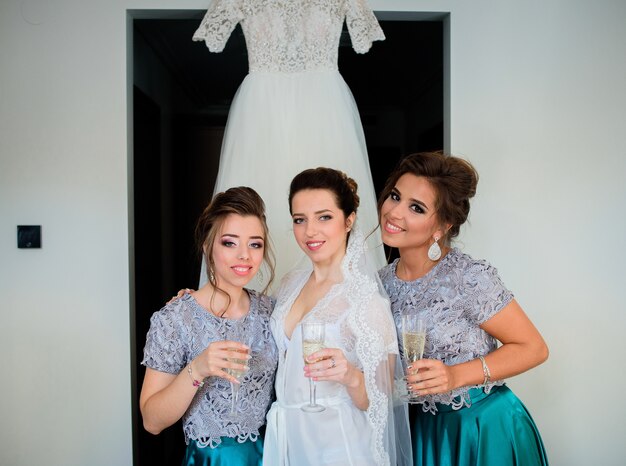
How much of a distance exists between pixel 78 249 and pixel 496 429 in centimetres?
205

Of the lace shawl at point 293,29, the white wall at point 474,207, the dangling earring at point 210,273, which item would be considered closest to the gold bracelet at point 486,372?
the dangling earring at point 210,273

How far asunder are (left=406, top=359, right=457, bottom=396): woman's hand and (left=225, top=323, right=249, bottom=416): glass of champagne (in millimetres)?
482

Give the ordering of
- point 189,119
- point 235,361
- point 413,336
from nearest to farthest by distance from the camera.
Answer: point 235,361 → point 413,336 → point 189,119

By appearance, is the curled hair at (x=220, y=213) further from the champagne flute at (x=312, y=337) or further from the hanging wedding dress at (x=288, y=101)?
the hanging wedding dress at (x=288, y=101)

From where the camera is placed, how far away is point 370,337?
5.36 feet

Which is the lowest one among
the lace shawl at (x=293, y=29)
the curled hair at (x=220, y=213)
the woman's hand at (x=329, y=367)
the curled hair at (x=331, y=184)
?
the woman's hand at (x=329, y=367)

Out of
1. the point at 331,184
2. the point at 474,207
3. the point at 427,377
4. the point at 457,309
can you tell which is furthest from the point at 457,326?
the point at 474,207

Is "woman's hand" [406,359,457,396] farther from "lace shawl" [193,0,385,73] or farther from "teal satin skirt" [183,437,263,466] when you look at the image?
"lace shawl" [193,0,385,73]

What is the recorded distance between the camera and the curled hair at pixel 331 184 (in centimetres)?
179

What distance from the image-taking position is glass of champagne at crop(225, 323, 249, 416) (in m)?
1.49

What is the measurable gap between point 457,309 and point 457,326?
5cm

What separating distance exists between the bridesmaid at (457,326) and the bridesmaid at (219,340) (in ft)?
1.56

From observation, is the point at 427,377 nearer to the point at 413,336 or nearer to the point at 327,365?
the point at 413,336

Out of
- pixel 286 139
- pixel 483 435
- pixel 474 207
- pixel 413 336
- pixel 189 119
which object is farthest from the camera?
pixel 189 119
